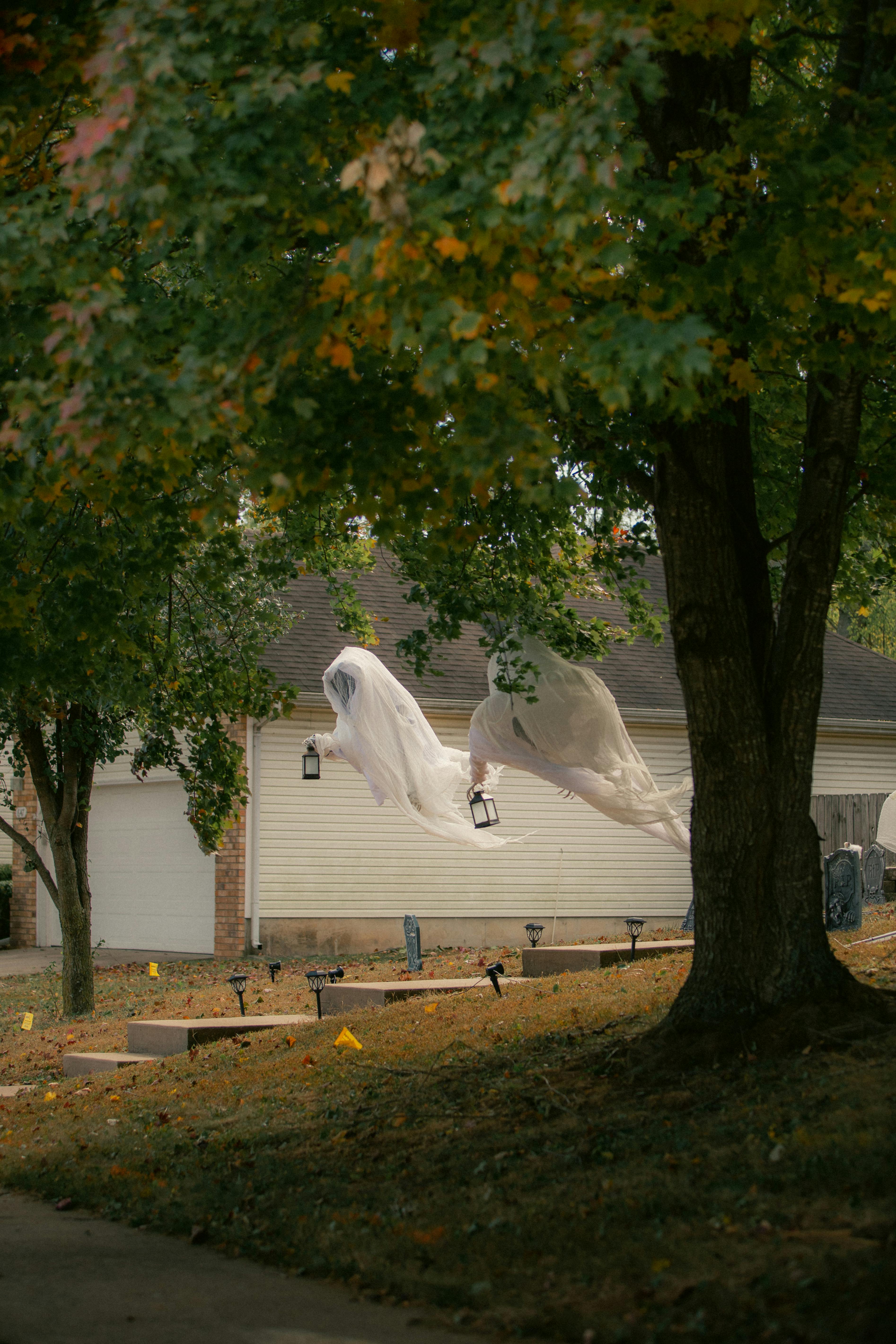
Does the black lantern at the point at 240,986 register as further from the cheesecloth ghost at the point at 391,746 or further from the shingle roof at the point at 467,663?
the shingle roof at the point at 467,663

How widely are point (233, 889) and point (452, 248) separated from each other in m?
15.7

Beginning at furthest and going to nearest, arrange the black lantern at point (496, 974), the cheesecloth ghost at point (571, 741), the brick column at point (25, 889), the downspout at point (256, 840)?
the brick column at point (25, 889) → the downspout at point (256, 840) → the black lantern at point (496, 974) → the cheesecloth ghost at point (571, 741)

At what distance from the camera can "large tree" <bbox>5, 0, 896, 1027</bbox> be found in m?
4.83

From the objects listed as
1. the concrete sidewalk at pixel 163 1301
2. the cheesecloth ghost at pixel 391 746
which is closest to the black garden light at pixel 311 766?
the cheesecloth ghost at pixel 391 746

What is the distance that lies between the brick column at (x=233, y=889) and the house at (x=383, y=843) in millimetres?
28

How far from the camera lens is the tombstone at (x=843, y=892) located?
13562 mm

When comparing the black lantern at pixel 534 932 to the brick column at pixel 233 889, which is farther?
the brick column at pixel 233 889

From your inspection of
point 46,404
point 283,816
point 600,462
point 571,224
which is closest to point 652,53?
point 600,462

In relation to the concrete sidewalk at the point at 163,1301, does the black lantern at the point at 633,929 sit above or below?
above

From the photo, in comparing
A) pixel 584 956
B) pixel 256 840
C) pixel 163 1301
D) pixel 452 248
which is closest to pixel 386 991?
pixel 584 956

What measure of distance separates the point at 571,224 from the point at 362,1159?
4.78m

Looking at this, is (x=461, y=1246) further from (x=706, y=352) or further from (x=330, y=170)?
(x=330, y=170)

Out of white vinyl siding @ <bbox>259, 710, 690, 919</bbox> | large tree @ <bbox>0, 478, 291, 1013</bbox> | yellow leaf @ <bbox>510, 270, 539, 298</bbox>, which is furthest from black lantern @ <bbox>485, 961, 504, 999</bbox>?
yellow leaf @ <bbox>510, 270, 539, 298</bbox>

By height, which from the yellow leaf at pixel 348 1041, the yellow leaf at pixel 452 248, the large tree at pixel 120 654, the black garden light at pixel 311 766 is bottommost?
the yellow leaf at pixel 348 1041
